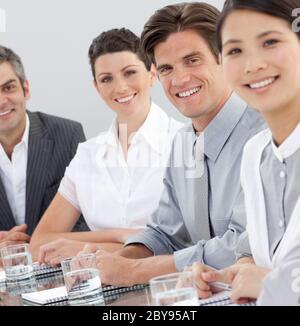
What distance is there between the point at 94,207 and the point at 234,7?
112cm

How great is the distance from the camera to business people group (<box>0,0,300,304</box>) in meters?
1.43

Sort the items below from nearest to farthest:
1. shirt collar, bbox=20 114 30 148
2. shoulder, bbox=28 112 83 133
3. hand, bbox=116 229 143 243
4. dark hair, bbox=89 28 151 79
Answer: hand, bbox=116 229 143 243
dark hair, bbox=89 28 151 79
shoulder, bbox=28 112 83 133
shirt collar, bbox=20 114 30 148

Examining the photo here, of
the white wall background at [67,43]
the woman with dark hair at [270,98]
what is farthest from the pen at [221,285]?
the white wall background at [67,43]

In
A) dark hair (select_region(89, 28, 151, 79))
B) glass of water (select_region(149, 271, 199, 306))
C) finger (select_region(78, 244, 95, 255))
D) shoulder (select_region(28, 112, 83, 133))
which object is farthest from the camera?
shoulder (select_region(28, 112, 83, 133))

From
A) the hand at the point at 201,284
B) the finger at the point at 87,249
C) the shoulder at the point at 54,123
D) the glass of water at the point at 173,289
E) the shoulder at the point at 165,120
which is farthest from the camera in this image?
the shoulder at the point at 54,123

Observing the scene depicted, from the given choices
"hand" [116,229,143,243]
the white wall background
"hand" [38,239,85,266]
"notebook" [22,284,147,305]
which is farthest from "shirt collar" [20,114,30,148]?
"notebook" [22,284,147,305]

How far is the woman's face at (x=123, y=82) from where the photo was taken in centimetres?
237

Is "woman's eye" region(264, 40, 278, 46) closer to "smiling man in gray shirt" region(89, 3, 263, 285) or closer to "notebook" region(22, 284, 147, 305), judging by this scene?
"smiling man in gray shirt" region(89, 3, 263, 285)

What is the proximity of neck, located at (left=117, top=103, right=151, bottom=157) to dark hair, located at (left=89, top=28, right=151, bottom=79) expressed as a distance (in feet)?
0.63

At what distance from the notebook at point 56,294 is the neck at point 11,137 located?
1.23m

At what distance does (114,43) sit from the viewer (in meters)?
2.35

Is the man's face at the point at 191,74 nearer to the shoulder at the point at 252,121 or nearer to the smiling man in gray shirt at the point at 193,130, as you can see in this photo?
the smiling man in gray shirt at the point at 193,130

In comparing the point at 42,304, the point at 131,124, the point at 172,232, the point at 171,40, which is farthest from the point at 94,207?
the point at 42,304

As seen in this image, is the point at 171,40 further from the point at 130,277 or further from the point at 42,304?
the point at 42,304
